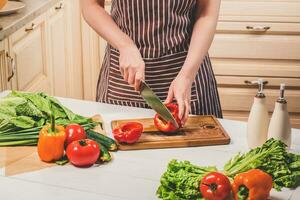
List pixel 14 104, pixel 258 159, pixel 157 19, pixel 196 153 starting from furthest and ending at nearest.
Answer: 1. pixel 157 19
2. pixel 14 104
3. pixel 196 153
4. pixel 258 159

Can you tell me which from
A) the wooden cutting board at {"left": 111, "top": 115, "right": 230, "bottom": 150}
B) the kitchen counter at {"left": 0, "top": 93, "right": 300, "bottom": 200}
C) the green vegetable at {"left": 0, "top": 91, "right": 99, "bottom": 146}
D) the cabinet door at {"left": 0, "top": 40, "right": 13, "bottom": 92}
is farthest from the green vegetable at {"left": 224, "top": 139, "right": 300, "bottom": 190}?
the cabinet door at {"left": 0, "top": 40, "right": 13, "bottom": 92}

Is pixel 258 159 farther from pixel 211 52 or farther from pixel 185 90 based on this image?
pixel 211 52

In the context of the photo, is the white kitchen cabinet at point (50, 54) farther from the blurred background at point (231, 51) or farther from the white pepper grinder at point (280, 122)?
the white pepper grinder at point (280, 122)

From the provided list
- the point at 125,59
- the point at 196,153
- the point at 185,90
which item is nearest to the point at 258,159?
the point at 196,153

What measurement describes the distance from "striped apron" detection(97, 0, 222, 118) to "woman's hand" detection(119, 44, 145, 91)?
0.92 feet

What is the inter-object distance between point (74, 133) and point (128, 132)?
15 cm

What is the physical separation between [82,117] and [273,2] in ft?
6.41

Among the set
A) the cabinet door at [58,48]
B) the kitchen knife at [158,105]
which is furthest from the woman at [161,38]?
the cabinet door at [58,48]

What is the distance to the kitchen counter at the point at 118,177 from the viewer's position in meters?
1.54

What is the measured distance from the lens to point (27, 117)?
1.87m

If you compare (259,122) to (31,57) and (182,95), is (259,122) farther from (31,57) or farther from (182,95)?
(31,57)

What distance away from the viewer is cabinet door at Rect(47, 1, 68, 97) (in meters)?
3.51

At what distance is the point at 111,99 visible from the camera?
7.58ft

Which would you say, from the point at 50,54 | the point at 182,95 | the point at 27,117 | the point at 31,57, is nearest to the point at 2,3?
the point at 31,57
